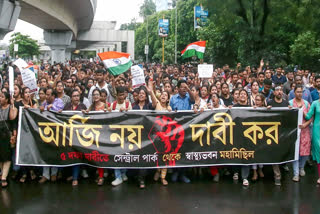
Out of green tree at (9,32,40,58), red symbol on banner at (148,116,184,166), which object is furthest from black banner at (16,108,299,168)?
green tree at (9,32,40,58)

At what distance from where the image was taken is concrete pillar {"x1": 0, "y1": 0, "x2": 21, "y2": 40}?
49.1 feet

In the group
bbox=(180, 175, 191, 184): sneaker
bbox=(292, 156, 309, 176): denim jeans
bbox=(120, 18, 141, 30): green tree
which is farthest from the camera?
bbox=(120, 18, 141, 30): green tree

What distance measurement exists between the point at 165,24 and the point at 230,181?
3027cm

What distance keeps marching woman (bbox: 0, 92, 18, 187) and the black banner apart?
0.18 metres

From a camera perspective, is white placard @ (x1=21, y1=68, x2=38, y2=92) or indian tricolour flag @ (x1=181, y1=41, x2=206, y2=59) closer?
white placard @ (x1=21, y1=68, x2=38, y2=92)

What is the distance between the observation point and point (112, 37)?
2240 inches

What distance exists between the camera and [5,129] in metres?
6.31

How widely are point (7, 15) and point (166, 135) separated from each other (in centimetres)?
1173

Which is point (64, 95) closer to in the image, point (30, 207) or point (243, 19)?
point (30, 207)

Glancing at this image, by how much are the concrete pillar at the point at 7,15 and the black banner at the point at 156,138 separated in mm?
10194

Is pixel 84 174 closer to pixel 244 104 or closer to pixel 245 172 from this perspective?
pixel 245 172

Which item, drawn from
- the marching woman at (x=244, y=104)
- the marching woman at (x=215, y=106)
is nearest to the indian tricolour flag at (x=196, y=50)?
the marching woman at (x=215, y=106)

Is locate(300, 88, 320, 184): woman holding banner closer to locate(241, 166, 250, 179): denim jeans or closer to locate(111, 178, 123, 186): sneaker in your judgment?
locate(241, 166, 250, 179): denim jeans

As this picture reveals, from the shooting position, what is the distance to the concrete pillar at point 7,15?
1496 centimetres
